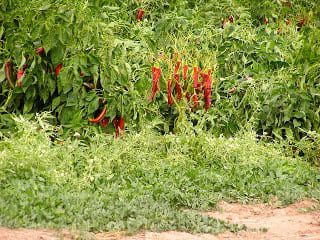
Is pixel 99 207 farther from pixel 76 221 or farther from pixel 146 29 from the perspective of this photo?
pixel 146 29

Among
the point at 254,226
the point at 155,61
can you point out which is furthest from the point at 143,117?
the point at 254,226

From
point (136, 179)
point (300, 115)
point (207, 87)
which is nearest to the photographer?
point (136, 179)

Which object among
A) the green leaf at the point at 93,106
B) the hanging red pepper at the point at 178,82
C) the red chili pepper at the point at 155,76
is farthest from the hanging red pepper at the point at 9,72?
the hanging red pepper at the point at 178,82

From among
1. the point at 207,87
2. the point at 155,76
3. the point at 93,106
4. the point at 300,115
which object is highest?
the point at 155,76

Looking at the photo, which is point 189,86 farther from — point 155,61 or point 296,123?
point 296,123

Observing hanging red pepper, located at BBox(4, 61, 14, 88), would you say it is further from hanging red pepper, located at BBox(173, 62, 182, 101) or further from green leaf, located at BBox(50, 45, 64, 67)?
hanging red pepper, located at BBox(173, 62, 182, 101)

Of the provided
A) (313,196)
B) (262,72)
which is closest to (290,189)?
(313,196)

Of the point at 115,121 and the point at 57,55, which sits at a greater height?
the point at 57,55

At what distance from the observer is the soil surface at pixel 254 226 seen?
3504mm

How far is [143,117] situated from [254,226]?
2.23m

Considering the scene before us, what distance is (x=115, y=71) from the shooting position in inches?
218

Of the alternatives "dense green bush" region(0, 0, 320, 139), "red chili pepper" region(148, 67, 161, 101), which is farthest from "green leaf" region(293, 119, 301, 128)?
"red chili pepper" region(148, 67, 161, 101)

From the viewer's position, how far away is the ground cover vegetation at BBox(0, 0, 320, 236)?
4172 mm

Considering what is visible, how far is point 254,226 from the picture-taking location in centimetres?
409
